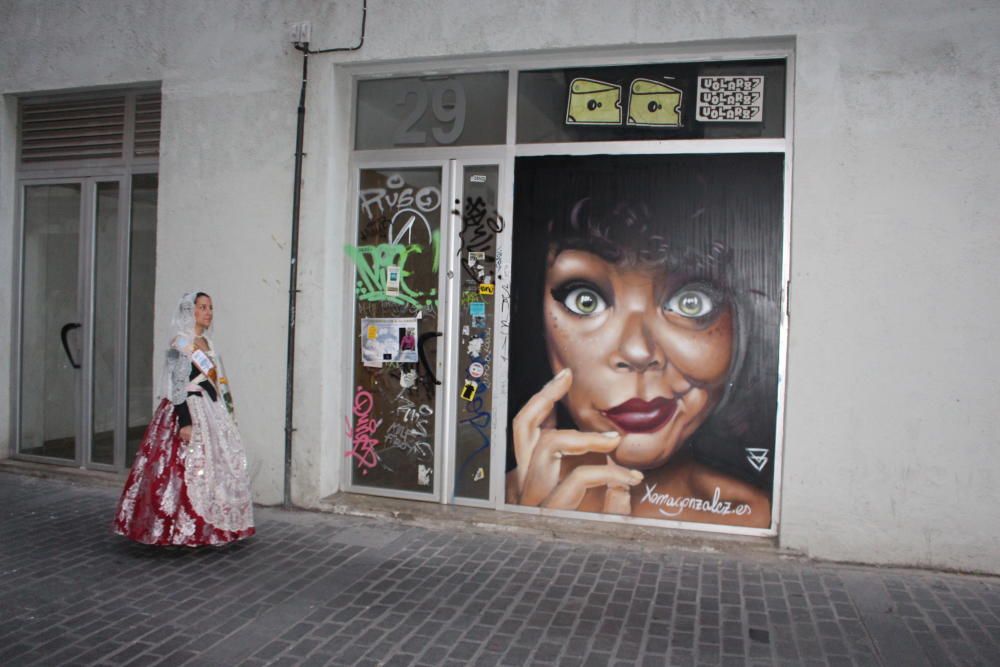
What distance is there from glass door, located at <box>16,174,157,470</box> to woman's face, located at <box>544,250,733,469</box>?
398 centimetres

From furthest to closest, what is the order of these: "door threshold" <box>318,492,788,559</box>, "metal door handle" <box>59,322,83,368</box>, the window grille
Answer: "metal door handle" <box>59,322,83,368</box> → the window grille → "door threshold" <box>318,492,788,559</box>

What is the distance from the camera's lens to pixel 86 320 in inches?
307

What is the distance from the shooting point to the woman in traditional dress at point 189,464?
5.38 meters

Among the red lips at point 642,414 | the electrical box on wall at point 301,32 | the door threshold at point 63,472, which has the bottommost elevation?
the door threshold at point 63,472

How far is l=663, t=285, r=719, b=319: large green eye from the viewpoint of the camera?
5965 mm

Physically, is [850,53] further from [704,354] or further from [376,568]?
[376,568]

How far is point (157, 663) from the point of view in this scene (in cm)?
391

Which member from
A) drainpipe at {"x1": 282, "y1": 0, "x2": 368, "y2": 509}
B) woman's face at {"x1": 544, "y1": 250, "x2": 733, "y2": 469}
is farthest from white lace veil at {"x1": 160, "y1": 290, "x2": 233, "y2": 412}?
woman's face at {"x1": 544, "y1": 250, "x2": 733, "y2": 469}

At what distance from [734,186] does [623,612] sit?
10.1 feet

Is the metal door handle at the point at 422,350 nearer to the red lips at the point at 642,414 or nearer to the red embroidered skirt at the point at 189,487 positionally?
the red lips at the point at 642,414

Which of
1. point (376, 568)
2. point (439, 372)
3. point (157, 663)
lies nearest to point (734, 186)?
point (439, 372)

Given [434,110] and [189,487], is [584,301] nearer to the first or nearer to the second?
[434,110]

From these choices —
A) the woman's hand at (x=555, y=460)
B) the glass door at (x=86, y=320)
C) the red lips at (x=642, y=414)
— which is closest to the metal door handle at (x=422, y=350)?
the woman's hand at (x=555, y=460)

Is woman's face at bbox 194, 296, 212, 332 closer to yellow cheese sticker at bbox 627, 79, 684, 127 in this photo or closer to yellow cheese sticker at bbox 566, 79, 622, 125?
yellow cheese sticker at bbox 566, 79, 622, 125
